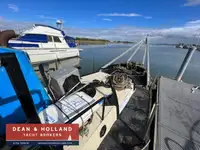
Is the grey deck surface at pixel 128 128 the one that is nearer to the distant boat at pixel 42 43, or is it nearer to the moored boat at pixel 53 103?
the moored boat at pixel 53 103

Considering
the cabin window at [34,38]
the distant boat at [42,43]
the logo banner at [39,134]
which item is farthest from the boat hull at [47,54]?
the logo banner at [39,134]

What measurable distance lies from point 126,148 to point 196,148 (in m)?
1.39

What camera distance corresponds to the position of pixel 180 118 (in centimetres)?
359

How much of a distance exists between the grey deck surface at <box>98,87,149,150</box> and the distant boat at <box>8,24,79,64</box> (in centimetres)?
922

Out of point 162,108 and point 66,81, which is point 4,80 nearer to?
point 66,81

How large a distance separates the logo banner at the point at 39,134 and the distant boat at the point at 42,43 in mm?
9974

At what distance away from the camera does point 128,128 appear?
3367 mm

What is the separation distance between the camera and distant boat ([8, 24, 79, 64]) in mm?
10291

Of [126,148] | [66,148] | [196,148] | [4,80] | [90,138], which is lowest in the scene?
[126,148]

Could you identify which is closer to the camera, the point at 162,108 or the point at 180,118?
the point at 180,118

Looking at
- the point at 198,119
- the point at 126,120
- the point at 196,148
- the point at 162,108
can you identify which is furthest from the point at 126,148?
the point at 198,119

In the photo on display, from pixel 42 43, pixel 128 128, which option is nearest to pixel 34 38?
pixel 42 43

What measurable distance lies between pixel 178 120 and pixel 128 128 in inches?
54.6

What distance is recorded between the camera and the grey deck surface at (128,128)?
Answer: 2859mm
